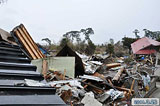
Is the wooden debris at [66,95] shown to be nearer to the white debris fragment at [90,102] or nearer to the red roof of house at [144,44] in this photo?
the white debris fragment at [90,102]

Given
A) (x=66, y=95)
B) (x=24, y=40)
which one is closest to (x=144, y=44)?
(x=66, y=95)

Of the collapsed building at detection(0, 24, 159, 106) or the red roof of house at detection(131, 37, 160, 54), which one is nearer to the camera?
the collapsed building at detection(0, 24, 159, 106)

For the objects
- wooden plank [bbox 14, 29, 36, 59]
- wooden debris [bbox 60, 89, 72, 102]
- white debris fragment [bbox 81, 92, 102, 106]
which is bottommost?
white debris fragment [bbox 81, 92, 102, 106]

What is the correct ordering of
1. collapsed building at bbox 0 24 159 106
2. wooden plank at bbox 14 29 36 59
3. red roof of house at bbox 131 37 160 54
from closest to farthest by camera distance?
collapsed building at bbox 0 24 159 106 → wooden plank at bbox 14 29 36 59 → red roof of house at bbox 131 37 160 54

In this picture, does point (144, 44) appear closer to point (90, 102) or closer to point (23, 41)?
point (90, 102)

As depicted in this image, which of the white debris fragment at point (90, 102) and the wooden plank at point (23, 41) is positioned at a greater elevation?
the wooden plank at point (23, 41)

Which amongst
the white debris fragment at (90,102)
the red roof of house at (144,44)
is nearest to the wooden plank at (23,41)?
the white debris fragment at (90,102)

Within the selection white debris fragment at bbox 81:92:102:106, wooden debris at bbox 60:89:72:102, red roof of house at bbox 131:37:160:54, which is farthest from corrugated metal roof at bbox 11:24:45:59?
red roof of house at bbox 131:37:160:54

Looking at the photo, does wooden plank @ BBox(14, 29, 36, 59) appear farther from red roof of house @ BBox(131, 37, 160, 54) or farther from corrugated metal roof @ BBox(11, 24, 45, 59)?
red roof of house @ BBox(131, 37, 160, 54)

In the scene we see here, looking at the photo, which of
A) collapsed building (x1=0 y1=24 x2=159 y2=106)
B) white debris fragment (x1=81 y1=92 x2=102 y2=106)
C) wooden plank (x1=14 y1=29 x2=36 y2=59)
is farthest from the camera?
white debris fragment (x1=81 y1=92 x2=102 y2=106)

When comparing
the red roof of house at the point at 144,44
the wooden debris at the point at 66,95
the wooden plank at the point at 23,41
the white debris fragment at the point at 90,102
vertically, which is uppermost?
the red roof of house at the point at 144,44

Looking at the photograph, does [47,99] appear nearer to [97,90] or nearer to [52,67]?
[97,90]

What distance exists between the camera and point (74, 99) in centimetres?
465

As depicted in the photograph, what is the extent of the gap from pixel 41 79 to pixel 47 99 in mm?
511
